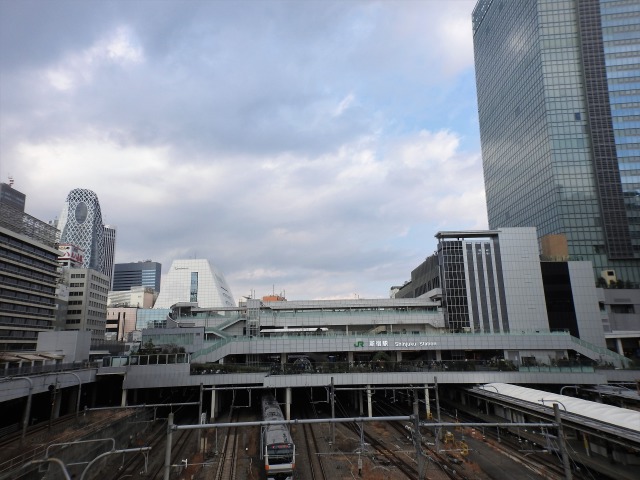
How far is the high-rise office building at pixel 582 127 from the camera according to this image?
10312 centimetres

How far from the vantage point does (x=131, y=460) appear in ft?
110

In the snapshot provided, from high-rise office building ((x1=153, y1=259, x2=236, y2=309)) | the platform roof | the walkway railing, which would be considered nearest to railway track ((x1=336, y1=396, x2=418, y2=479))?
the platform roof

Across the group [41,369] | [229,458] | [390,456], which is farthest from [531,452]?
[41,369]

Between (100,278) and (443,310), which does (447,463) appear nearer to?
(443,310)

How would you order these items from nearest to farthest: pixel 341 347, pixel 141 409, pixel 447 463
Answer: pixel 447 463 < pixel 141 409 < pixel 341 347

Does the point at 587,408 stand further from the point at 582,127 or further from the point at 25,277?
the point at 25,277

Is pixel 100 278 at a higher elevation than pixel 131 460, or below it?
higher

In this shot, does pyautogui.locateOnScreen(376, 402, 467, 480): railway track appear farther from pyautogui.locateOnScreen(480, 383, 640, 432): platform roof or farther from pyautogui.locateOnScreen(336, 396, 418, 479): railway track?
pyautogui.locateOnScreen(480, 383, 640, 432): platform roof

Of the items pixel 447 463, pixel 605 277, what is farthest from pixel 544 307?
pixel 447 463

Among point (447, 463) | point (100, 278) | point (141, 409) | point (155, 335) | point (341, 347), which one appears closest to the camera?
point (447, 463)

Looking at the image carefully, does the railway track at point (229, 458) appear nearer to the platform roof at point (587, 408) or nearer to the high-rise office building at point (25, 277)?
the platform roof at point (587, 408)

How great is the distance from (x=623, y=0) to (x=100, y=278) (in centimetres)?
18898

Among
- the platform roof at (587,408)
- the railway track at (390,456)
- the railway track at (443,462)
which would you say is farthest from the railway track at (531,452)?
the railway track at (390,456)

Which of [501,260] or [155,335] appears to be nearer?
[155,335]
